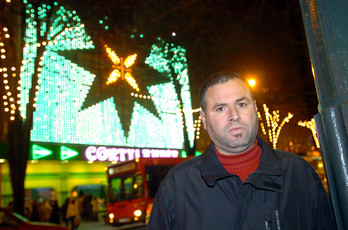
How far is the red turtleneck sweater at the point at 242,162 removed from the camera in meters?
2.21

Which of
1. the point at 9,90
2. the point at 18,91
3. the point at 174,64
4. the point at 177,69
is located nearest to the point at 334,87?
the point at 18,91

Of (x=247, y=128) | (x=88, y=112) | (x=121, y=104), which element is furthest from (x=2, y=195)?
(x=247, y=128)

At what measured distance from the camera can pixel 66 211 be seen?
14.8 m

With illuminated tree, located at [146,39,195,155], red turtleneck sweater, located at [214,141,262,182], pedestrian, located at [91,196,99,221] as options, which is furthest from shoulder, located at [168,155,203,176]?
pedestrian, located at [91,196,99,221]

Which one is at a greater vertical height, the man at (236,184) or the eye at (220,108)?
the eye at (220,108)

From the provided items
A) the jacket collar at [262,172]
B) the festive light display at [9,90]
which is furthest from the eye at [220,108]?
the festive light display at [9,90]

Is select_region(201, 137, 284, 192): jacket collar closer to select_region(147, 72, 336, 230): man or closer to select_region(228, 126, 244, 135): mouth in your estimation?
select_region(147, 72, 336, 230): man

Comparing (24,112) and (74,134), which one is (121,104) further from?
(24,112)

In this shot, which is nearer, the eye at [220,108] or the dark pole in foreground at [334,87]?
the dark pole in foreground at [334,87]

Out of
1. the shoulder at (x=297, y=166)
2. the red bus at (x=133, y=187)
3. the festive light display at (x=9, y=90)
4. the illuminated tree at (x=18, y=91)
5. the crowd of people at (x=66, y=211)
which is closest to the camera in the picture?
the shoulder at (x=297, y=166)

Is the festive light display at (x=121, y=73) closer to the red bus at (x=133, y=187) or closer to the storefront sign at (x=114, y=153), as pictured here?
the storefront sign at (x=114, y=153)

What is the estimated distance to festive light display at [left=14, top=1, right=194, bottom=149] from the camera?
12594 millimetres

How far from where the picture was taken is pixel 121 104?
67.1ft

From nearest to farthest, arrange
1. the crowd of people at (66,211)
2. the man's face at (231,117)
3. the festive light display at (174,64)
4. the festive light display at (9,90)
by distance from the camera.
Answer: the man's face at (231,117)
the festive light display at (9,90)
the crowd of people at (66,211)
the festive light display at (174,64)
